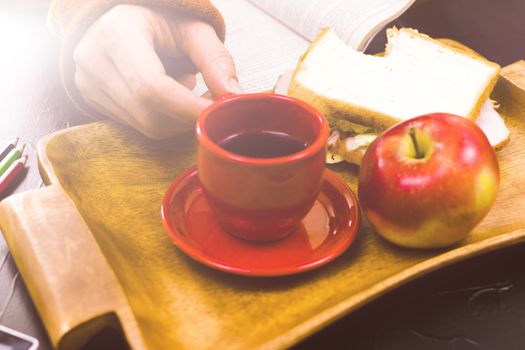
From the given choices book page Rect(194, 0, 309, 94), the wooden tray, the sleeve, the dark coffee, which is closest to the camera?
the wooden tray

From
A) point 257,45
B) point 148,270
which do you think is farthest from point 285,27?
point 148,270

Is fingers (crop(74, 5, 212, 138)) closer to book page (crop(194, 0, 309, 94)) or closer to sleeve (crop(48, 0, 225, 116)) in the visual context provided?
sleeve (crop(48, 0, 225, 116))

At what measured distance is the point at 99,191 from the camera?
65 cm

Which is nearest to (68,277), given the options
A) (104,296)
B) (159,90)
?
(104,296)

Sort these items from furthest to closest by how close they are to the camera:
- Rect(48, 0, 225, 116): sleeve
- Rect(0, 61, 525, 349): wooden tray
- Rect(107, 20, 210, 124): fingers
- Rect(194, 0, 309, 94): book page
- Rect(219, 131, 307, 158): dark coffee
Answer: Rect(194, 0, 309, 94): book page → Rect(48, 0, 225, 116): sleeve → Rect(107, 20, 210, 124): fingers → Rect(219, 131, 307, 158): dark coffee → Rect(0, 61, 525, 349): wooden tray

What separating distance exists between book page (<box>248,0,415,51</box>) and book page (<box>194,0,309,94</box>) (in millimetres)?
24

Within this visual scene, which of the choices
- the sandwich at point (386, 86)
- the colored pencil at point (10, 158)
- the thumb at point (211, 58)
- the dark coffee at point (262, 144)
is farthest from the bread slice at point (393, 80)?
the colored pencil at point (10, 158)

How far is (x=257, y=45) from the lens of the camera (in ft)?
3.32

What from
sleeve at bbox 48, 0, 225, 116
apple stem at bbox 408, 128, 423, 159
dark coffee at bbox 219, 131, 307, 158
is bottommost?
apple stem at bbox 408, 128, 423, 159

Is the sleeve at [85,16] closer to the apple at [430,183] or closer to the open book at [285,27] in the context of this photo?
the open book at [285,27]

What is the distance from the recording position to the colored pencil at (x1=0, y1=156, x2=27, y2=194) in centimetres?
66

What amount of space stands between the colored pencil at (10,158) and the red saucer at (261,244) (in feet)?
0.75

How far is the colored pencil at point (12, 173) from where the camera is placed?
66 cm

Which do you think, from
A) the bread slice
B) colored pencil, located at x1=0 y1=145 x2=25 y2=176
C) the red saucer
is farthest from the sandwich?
colored pencil, located at x1=0 y1=145 x2=25 y2=176
